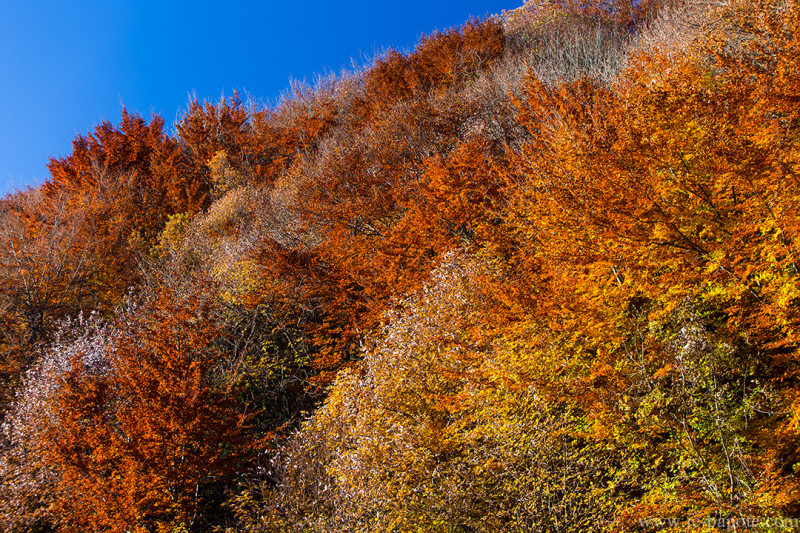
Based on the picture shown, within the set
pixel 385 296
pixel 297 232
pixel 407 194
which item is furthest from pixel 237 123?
pixel 385 296

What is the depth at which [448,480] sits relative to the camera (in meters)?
8.07

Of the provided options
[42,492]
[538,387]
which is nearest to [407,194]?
[538,387]

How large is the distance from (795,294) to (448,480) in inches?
253

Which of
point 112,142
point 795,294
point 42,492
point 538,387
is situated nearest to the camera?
point 795,294

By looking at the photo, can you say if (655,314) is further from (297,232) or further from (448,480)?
(297,232)

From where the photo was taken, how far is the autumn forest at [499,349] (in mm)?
7234

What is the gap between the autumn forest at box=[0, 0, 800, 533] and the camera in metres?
7.23

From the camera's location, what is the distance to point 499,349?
30.6 ft

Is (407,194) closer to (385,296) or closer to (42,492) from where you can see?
(385,296)

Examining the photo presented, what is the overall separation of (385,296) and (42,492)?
429 inches

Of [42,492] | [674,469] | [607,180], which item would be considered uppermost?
[607,180]

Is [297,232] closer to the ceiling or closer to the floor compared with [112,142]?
closer to the floor

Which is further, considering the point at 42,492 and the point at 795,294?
the point at 42,492

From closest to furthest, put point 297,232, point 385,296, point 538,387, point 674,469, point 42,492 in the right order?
1. point 674,469
2. point 538,387
3. point 42,492
4. point 385,296
5. point 297,232
